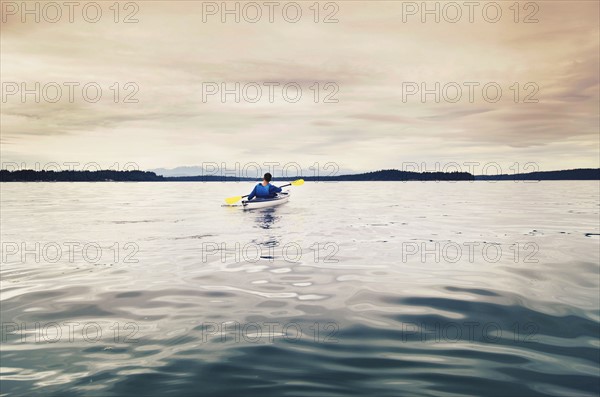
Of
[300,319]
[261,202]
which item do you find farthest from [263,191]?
[300,319]

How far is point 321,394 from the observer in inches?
171

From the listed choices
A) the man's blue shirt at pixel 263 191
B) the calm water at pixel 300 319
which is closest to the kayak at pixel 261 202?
the man's blue shirt at pixel 263 191

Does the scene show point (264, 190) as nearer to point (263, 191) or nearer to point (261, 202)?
point (263, 191)

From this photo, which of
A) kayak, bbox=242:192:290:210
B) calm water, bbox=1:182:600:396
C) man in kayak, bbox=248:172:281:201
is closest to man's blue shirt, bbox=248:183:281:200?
man in kayak, bbox=248:172:281:201

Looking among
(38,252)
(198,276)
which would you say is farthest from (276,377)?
(38,252)

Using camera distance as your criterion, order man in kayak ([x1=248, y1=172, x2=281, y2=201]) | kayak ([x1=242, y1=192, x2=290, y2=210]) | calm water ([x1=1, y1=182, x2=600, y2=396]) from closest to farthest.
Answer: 1. calm water ([x1=1, y1=182, x2=600, y2=396])
2. kayak ([x1=242, y1=192, x2=290, y2=210])
3. man in kayak ([x1=248, y1=172, x2=281, y2=201])

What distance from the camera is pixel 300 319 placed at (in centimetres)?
673

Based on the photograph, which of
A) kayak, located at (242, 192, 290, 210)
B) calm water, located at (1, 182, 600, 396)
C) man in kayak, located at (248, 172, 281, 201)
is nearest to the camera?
calm water, located at (1, 182, 600, 396)

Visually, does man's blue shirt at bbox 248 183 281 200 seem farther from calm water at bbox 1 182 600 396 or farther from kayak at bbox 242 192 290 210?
calm water at bbox 1 182 600 396

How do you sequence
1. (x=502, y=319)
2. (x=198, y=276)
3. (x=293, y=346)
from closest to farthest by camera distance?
(x=293, y=346), (x=502, y=319), (x=198, y=276)

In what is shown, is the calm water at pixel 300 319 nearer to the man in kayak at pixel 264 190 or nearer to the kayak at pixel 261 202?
the kayak at pixel 261 202

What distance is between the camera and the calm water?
4.66 metres

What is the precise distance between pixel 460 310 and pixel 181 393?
4.91 metres

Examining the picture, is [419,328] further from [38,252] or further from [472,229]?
[472,229]
